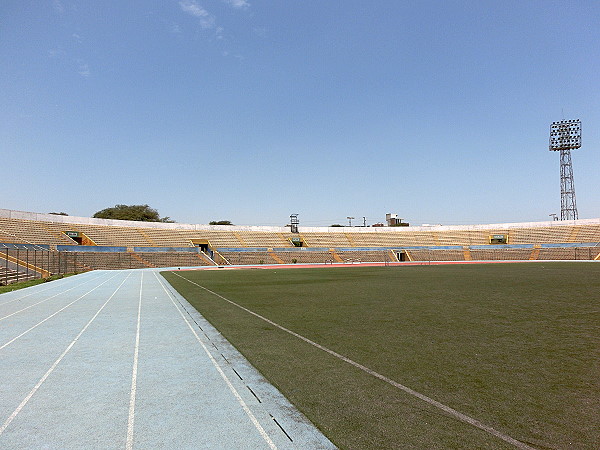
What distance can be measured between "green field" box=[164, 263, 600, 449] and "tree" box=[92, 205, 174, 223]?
313ft

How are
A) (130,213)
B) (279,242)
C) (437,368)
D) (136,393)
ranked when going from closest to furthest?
(136,393), (437,368), (279,242), (130,213)

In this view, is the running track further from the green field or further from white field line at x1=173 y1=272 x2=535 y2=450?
white field line at x1=173 y1=272 x2=535 y2=450

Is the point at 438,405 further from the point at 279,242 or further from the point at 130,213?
the point at 130,213

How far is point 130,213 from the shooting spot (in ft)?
322

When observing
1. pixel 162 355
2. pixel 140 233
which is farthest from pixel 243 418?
pixel 140 233

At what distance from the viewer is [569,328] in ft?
27.4

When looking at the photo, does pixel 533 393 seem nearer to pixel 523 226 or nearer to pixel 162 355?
pixel 162 355

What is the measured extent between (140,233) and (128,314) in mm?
49304

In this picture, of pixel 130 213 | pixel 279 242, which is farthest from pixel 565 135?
pixel 130 213

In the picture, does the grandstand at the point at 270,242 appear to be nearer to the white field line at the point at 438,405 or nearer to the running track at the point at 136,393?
the running track at the point at 136,393

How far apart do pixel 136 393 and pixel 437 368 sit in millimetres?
4481

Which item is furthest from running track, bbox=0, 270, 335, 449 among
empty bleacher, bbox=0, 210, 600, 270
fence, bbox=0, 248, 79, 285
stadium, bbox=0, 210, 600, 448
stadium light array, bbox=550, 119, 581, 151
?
stadium light array, bbox=550, 119, 581, 151

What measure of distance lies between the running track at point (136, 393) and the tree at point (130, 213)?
3776 inches

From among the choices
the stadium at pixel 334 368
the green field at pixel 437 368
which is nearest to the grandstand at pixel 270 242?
the stadium at pixel 334 368
